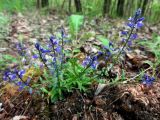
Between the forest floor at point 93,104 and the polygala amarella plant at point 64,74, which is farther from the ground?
the polygala amarella plant at point 64,74

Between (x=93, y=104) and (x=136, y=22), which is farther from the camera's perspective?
(x=93, y=104)

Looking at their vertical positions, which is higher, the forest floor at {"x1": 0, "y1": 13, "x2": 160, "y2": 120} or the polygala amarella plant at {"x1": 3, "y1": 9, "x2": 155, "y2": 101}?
the polygala amarella plant at {"x1": 3, "y1": 9, "x2": 155, "y2": 101}

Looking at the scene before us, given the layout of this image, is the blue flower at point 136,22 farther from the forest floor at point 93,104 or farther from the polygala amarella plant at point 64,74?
the forest floor at point 93,104

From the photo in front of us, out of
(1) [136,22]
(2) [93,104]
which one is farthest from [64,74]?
(1) [136,22]

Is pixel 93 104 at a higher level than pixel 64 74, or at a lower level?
lower

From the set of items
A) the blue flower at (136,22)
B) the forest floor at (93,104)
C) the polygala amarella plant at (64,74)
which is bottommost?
the forest floor at (93,104)

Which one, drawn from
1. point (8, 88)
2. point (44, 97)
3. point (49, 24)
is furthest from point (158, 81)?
point (49, 24)

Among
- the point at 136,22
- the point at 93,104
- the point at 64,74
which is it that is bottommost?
the point at 93,104

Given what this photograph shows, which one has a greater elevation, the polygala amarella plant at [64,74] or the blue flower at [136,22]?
the blue flower at [136,22]

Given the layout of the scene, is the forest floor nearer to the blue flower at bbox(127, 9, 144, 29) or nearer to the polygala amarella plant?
the polygala amarella plant

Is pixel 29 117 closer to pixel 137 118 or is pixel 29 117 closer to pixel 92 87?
pixel 92 87

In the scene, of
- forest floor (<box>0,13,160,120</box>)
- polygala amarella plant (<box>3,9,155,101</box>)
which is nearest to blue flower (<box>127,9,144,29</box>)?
polygala amarella plant (<box>3,9,155,101</box>)

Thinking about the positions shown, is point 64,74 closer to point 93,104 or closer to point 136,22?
point 93,104

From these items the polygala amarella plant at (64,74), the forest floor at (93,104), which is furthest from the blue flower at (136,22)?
the forest floor at (93,104)
